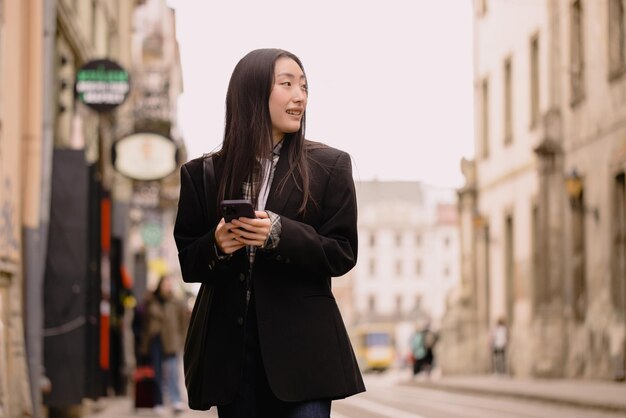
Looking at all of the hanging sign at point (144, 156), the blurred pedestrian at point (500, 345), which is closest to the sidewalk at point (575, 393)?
the hanging sign at point (144, 156)

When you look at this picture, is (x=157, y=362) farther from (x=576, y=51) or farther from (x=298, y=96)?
(x=576, y=51)

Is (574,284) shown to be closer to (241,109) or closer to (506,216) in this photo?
(506,216)

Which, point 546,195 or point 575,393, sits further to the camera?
point 546,195

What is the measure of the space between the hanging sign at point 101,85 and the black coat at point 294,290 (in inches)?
613

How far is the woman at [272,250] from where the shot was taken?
13.3ft

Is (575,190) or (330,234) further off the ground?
(575,190)

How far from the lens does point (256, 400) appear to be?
13.4ft

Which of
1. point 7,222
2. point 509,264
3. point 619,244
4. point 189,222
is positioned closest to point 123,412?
point 7,222

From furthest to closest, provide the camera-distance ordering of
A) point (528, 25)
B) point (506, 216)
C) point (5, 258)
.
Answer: point (506, 216)
point (528, 25)
point (5, 258)

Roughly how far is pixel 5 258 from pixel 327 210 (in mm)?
9047

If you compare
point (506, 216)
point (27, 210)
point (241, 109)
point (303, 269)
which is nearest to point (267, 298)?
point (303, 269)

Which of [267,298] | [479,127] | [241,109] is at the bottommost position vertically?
[267,298]

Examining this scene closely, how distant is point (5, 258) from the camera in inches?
507

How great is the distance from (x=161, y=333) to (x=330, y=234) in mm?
14335
